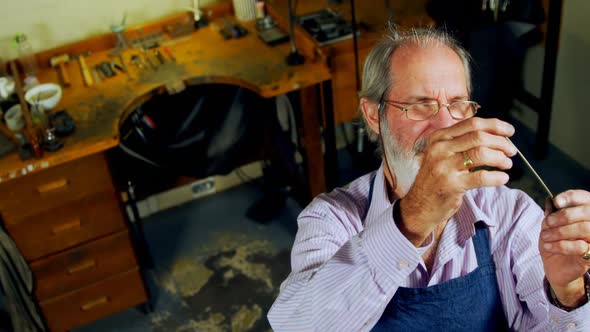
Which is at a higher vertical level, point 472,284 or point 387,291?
point 387,291

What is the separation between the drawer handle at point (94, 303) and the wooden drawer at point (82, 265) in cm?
9

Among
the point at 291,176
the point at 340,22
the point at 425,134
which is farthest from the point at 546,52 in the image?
the point at 425,134

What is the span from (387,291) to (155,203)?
7.54ft

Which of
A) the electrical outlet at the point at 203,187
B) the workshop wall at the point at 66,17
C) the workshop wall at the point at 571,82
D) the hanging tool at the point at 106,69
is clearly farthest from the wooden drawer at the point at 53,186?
the workshop wall at the point at 571,82

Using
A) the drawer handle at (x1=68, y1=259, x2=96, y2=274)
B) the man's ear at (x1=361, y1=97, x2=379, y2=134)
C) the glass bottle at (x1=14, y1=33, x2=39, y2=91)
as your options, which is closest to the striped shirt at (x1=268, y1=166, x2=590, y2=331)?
the man's ear at (x1=361, y1=97, x2=379, y2=134)

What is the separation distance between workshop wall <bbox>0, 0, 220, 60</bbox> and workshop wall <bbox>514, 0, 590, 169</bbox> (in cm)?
161

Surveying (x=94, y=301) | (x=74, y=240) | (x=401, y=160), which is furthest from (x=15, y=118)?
(x=401, y=160)

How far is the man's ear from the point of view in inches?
59.9

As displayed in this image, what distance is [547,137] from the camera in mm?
3232

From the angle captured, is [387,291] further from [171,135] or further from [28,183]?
[171,135]

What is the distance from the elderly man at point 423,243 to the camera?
111 cm

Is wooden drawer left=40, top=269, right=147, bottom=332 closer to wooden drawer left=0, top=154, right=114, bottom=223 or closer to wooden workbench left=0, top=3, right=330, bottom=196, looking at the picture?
wooden drawer left=0, top=154, right=114, bottom=223

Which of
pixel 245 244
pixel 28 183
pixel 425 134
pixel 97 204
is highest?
pixel 425 134

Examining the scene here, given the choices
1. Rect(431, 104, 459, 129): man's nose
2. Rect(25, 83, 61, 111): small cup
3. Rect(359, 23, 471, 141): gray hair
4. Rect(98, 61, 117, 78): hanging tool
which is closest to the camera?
Rect(431, 104, 459, 129): man's nose
